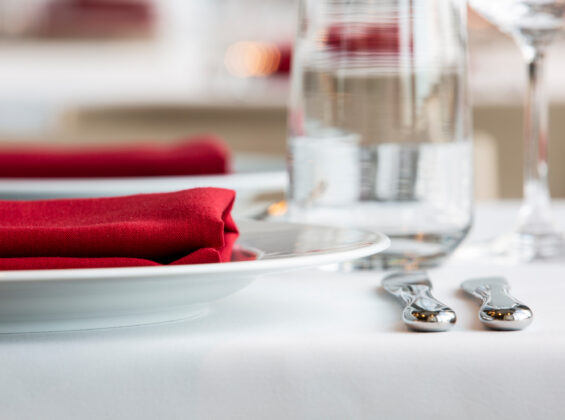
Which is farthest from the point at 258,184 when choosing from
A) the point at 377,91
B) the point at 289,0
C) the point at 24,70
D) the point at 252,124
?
the point at 24,70

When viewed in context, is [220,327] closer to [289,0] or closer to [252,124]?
[252,124]

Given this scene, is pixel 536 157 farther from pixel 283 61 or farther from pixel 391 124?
pixel 283 61

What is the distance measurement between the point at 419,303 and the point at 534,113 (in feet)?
0.76

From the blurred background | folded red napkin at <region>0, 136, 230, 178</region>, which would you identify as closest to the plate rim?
folded red napkin at <region>0, 136, 230, 178</region>

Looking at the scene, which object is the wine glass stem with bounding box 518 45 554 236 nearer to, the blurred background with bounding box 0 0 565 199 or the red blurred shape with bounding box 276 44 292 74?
the blurred background with bounding box 0 0 565 199

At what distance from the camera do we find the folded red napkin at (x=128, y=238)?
27 centimetres

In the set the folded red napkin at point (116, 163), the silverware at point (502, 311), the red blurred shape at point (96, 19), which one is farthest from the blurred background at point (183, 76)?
the silverware at point (502, 311)

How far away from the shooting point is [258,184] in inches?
19.9

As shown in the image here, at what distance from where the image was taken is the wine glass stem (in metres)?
0.47

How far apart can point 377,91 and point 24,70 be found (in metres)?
2.86

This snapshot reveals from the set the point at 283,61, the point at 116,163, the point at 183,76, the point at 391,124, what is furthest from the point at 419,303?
the point at 183,76

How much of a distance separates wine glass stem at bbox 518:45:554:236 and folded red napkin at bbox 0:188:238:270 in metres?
0.23

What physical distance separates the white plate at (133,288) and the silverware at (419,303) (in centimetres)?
2

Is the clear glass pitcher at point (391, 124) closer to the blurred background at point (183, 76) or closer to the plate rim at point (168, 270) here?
the plate rim at point (168, 270)
